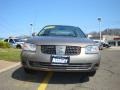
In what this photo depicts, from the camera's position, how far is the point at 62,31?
9.05m

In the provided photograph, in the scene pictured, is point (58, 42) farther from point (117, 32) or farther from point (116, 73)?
point (117, 32)

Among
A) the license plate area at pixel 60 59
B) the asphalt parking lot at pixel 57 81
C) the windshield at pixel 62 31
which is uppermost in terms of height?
the windshield at pixel 62 31

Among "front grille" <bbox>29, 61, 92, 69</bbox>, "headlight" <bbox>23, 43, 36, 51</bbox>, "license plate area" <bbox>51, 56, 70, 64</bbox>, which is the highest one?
"headlight" <bbox>23, 43, 36, 51</bbox>

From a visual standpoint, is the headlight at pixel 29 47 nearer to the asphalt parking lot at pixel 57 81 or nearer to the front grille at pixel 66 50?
the front grille at pixel 66 50

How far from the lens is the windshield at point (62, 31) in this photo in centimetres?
884

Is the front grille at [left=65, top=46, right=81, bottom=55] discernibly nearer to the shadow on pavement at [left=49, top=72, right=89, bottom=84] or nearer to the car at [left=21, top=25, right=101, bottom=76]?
the car at [left=21, top=25, right=101, bottom=76]

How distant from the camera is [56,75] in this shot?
830 centimetres

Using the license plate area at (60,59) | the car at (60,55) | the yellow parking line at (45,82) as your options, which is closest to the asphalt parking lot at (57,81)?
the yellow parking line at (45,82)

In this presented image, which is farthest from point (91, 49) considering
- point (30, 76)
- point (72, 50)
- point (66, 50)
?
point (30, 76)

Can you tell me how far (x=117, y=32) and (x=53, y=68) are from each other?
6611 inches

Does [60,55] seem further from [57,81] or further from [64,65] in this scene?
[57,81]

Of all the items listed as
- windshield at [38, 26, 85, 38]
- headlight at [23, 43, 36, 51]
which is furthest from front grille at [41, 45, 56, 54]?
windshield at [38, 26, 85, 38]

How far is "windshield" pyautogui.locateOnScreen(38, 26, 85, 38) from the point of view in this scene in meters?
8.84

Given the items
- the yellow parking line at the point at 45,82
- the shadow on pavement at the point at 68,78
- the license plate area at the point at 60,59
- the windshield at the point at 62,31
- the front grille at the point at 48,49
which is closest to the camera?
the yellow parking line at the point at 45,82
